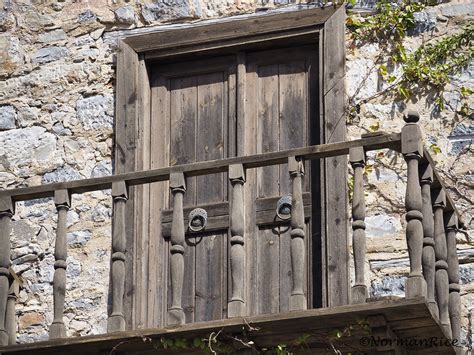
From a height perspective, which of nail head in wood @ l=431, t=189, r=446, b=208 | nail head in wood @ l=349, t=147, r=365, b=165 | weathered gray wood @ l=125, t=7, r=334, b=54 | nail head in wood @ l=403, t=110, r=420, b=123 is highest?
weathered gray wood @ l=125, t=7, r=334, b=54

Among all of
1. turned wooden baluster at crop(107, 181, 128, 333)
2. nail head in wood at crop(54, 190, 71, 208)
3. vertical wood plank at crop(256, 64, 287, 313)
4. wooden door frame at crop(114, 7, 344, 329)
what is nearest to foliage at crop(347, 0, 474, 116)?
wooden door frame at crop(114, 7, 344, 329)

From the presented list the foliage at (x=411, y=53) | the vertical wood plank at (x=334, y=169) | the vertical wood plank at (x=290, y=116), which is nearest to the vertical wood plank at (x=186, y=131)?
the vertical wood plank at (x=290, y=116)

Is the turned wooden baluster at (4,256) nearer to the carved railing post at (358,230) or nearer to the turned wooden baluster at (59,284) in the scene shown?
the turned wooden baluster at (59,284)

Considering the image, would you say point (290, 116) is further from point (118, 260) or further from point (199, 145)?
point (118, 260)

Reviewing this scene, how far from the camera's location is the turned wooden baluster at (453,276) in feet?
27.1

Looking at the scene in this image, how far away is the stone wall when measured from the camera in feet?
29.0

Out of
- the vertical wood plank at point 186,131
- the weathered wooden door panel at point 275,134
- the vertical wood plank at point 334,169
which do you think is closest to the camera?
the vertical wood plank at point 334,169

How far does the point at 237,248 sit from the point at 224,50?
1.94 m

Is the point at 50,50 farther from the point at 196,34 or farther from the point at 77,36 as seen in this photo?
the point at 196,34

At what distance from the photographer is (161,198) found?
9.35m

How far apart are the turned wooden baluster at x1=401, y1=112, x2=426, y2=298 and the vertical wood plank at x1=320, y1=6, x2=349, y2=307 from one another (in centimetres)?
95

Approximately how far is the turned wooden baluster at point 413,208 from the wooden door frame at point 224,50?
958 mm

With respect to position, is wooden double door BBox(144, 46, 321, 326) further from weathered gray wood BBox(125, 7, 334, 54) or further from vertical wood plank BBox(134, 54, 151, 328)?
weathered gray wood BBox(125, 7, 334, 54)

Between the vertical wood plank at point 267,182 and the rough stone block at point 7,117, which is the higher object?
the rough stone block at point 7,117
